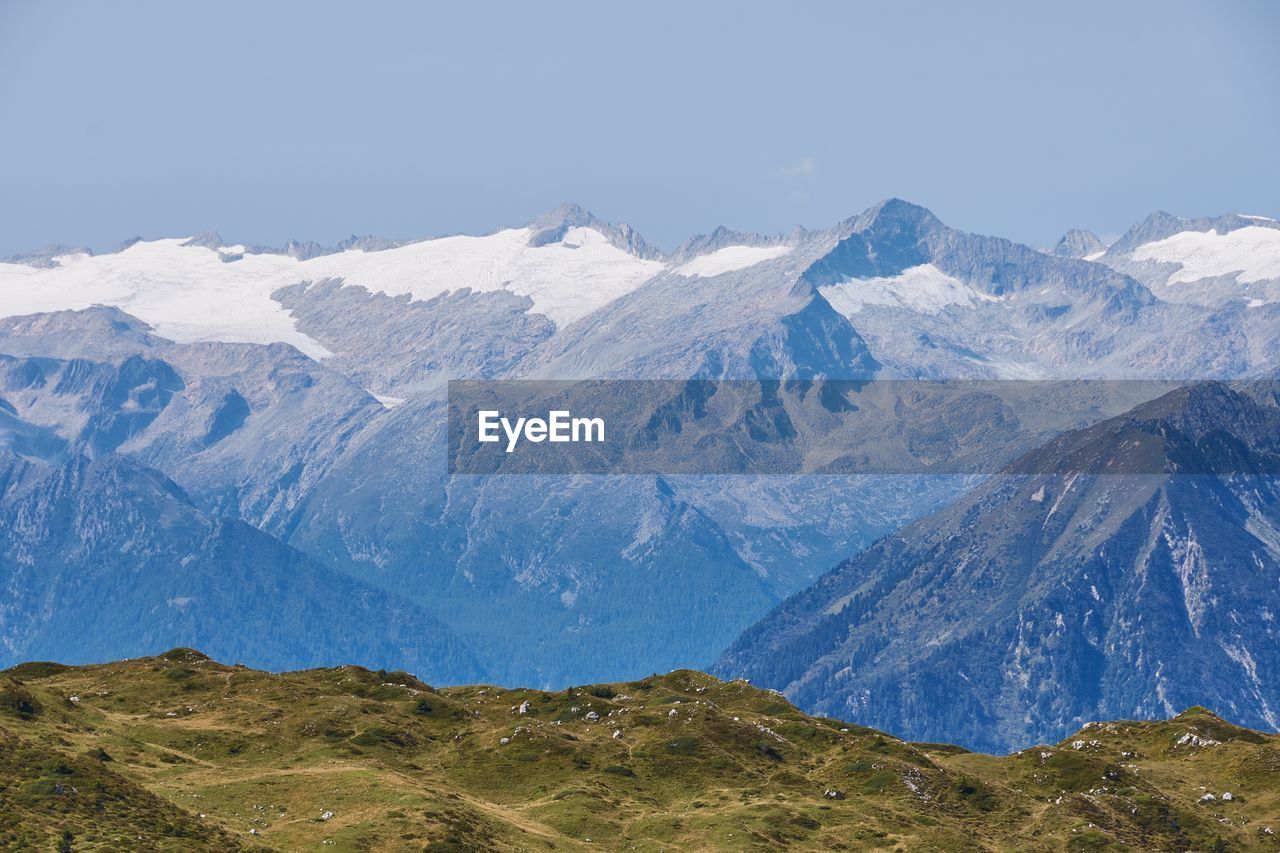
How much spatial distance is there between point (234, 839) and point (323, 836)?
9684 mm

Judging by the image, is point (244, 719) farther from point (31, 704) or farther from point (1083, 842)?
point (1083, 842)

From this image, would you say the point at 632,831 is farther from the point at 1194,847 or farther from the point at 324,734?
the point at 1194,847

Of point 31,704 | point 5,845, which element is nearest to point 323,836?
point 5,845

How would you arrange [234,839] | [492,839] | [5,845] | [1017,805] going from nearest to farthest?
1. [5,845]
2. [234,839]
3. [492,839]
4. [1017,805]

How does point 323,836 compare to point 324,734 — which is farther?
point 324,734

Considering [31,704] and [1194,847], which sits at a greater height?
[31,704]

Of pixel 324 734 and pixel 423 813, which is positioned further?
pixel 324 734

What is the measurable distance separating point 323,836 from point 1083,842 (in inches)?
2951

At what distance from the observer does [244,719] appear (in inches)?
7795

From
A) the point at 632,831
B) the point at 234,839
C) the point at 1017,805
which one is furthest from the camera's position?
the point at 1017,805

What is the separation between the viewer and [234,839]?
481 ft

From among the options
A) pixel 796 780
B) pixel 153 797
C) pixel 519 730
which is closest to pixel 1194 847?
pixel 796 780

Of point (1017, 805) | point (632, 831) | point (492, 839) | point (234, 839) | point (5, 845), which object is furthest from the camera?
point (1017, 805)

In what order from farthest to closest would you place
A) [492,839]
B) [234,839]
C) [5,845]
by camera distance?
[492,839] → [234,839] → [5,845]
